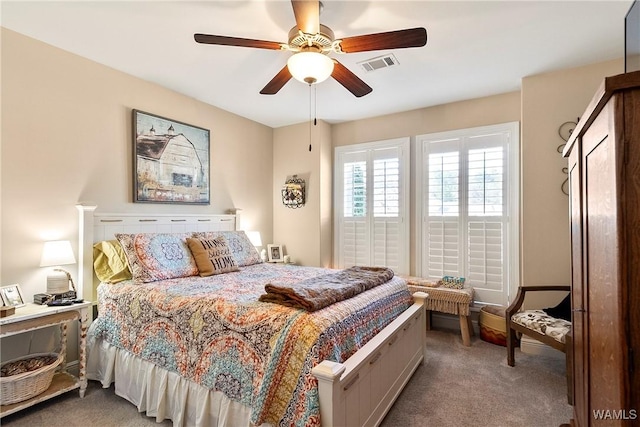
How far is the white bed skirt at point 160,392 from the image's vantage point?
1743mm

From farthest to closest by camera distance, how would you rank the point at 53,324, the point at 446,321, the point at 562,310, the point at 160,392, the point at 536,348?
the point at 446,321 < the point at 536,348 < the point at 562,310 < the point at 53,324 < the point at 160,392

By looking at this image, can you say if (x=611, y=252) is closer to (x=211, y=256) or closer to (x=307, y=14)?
(x=307, y=14)

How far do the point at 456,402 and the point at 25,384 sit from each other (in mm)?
2882

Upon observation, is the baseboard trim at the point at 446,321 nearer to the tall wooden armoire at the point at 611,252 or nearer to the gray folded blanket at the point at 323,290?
the gray folded blanket at the point at 323,290

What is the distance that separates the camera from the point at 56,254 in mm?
2361

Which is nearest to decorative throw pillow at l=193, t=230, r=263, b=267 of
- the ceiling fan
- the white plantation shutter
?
the white plantation shutter

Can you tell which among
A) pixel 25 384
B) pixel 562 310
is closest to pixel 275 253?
pixel 25 384

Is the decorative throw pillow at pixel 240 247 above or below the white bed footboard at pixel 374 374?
above

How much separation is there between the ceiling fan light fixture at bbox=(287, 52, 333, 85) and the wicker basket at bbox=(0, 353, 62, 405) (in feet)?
8.38

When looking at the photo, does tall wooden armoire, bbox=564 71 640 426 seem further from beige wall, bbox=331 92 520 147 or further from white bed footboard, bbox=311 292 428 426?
beige wall, bbox=331 92 520 147

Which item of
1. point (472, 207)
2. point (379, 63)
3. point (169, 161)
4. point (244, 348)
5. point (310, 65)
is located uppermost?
point (379, 63)

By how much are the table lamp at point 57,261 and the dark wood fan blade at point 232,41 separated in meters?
1.85

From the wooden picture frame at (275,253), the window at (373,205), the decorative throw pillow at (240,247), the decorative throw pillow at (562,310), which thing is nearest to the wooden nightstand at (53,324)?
the decorative throw pillow at (240,247)

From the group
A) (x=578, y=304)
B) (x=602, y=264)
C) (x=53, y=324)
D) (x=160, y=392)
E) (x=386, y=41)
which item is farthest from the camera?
(x=53, y=324)
